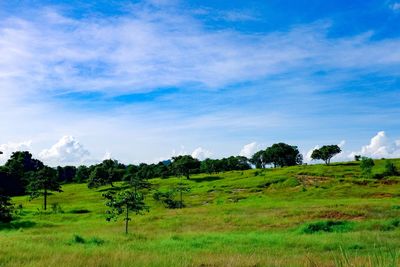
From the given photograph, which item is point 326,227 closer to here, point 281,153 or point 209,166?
point 209,166

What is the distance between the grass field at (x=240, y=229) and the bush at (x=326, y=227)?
8cm

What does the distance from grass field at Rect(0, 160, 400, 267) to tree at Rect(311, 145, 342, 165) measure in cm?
2957

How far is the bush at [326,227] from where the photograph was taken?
1375 inches

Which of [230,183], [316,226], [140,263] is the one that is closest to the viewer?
[140,263]

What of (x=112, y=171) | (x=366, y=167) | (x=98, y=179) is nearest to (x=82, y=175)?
(x=112, y=171)

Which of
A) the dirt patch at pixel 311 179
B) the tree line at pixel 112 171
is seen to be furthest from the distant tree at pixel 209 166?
the dirt patch at pixel 311 179

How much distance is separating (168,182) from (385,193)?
6901 centimetres

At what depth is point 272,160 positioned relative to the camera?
648 feet

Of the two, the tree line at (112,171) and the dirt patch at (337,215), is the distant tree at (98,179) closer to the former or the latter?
the tree line at (112,171)

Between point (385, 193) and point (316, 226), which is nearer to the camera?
point (316, 226)

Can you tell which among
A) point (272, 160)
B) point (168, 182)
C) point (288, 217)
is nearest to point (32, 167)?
point (168, 182)

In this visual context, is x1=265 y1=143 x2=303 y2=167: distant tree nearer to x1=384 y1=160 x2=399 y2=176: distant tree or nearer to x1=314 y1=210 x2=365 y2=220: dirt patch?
x1=384 y1=160 x2=399 y2=176: distant tree

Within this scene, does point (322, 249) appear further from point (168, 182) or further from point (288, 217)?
point (168, 182)

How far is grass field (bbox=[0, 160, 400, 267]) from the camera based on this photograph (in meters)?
13.8
